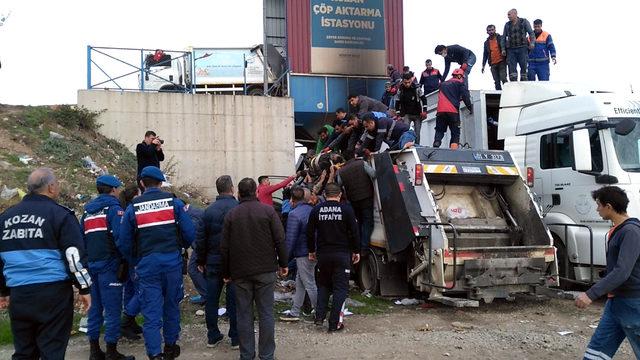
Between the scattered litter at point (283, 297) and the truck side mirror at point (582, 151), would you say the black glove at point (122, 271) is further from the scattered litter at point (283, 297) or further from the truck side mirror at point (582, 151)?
the truck side mirror at point (582, 151)

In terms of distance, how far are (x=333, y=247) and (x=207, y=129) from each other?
921 cm

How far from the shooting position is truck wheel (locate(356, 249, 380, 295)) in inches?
308

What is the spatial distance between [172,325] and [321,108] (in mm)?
12444

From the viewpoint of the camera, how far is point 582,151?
713cm

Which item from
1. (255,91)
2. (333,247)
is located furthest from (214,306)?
(255,91)

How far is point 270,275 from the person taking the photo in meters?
5.14

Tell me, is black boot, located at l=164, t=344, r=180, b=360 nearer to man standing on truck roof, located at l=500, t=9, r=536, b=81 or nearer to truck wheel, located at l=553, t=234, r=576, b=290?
truck wheel, located at l=553, t=234, r=576, b=290

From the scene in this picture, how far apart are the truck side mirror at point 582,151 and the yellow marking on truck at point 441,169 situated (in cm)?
154

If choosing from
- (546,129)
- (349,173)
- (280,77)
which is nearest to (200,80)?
(280,77)

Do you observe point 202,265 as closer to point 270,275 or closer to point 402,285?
point 270,275

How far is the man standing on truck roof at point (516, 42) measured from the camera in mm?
10504

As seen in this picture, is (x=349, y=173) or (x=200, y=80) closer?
(x=349, y=173)

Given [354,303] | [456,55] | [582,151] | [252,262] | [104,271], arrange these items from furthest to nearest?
[456,55], [354,303], [582,151], [104,271], [252,262]

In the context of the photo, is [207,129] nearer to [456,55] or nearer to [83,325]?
[456,55]
